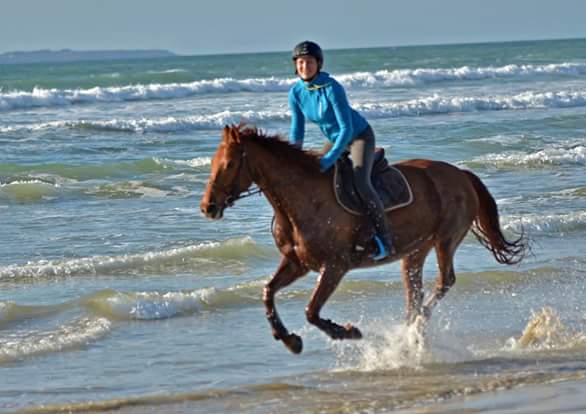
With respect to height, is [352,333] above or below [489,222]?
below

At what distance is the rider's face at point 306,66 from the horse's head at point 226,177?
22.3 inches

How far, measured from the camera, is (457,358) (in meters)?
8.48

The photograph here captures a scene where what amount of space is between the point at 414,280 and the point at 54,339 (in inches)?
112

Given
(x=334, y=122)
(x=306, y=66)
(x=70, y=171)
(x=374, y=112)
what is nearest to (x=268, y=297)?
(x=334, y=122)

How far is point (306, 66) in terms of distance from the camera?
779 cm

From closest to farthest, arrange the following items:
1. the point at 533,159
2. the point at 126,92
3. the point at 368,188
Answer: the point at 368,188, the point at 533,159, the point at 126,92

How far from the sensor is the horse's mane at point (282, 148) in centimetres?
780

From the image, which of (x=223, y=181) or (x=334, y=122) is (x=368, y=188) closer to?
(x=334, y=122)

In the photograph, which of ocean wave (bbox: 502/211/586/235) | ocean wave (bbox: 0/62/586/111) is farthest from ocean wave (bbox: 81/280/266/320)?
ocean wave (bbox: 0/62/586/111)

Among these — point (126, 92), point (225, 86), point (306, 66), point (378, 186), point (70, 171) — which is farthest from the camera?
point (225, 86)

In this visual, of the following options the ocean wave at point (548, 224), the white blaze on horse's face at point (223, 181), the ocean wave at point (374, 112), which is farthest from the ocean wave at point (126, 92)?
the white blaze on horse's face at point (223, 181)

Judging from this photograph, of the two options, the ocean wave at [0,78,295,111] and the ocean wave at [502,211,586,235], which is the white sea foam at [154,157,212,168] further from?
the ocean wave at [0,78,295,111]

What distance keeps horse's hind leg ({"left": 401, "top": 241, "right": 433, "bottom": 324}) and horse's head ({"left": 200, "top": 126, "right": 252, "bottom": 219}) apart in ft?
5.65

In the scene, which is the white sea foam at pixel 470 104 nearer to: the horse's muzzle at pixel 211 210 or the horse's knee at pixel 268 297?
the horse's knee at pixel 268 297
